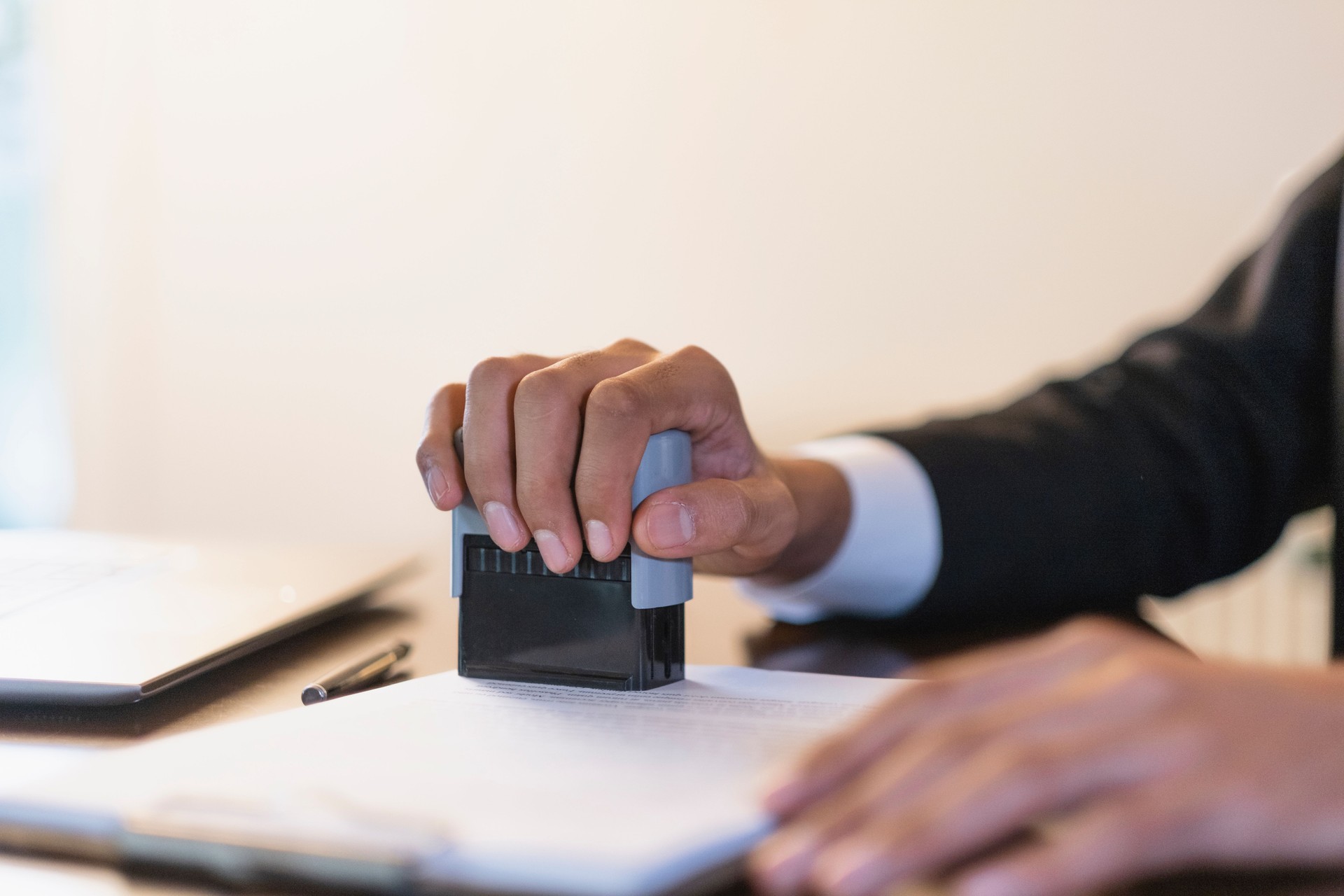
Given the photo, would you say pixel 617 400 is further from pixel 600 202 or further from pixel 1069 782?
pixel 600 202

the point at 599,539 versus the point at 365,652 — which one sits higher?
the point at 599,539

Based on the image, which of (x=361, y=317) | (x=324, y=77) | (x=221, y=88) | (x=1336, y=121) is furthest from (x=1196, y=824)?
(x=221, y=88)

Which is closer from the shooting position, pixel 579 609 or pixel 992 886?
pixel 992 886

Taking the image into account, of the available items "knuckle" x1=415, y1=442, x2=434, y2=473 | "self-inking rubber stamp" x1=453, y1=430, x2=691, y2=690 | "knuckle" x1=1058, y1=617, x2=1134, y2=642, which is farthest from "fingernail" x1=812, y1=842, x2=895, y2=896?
"knuckle" x1=415, y1=442, x2=434, y2=473

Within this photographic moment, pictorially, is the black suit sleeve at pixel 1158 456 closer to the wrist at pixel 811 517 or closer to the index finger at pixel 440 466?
the wrist at pixel 811 517

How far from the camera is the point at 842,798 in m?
Result: 0.32

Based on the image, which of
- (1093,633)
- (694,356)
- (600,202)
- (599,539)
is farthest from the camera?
(600,202)

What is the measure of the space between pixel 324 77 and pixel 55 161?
694 mm

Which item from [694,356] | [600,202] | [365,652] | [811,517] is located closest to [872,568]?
[811,517]

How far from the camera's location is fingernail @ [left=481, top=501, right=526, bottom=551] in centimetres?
51

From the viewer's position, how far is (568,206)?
2.35m

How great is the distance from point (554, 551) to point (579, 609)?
30 mm

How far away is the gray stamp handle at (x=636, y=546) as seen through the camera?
492 mm

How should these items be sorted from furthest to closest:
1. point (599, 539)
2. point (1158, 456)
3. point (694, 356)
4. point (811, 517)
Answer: point (1158, 456), point (811, 517), point (694, 356), point (599, 539)
